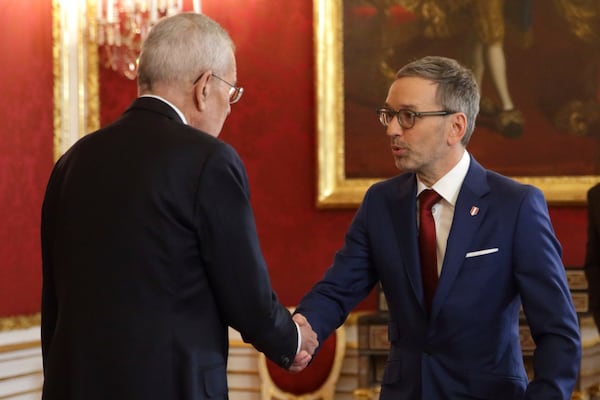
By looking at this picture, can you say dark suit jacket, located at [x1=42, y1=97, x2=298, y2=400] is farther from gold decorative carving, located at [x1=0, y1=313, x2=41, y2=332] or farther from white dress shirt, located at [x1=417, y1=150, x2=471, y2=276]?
gold decorative carving, located at [x1=0, y1=313, x2=41, y2=332]

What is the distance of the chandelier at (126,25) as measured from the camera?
6125 millimetres

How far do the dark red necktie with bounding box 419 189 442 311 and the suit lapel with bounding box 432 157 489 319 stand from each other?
0.26 ft

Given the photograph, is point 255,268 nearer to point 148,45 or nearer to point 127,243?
point 127,243

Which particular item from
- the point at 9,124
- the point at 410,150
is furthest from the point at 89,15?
the point at 410,150

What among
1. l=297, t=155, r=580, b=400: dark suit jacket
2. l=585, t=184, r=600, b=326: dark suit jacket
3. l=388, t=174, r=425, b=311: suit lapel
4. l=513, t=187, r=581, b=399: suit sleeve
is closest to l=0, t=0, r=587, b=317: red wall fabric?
l=585, t=184, r=600, b=326: dark suit jacket

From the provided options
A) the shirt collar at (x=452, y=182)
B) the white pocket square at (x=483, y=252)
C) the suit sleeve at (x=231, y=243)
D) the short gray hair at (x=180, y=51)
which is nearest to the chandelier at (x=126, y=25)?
the shirt collar at (x=452, y=182)

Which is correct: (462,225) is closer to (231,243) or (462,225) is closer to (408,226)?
(408,226)

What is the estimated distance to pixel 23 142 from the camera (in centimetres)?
596

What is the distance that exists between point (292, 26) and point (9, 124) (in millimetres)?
1949

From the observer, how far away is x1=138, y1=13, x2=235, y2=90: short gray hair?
2688 mm

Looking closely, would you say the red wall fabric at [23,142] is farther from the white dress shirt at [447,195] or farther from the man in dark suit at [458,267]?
the white dress shirt at [447,195]

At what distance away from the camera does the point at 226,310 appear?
265 cm

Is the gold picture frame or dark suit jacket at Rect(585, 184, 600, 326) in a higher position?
the gold picture frame

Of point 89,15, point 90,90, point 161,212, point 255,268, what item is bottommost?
point 255,268
